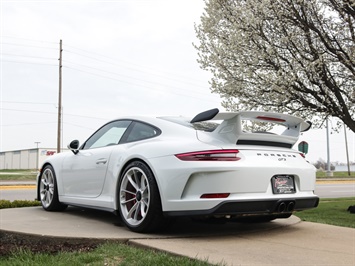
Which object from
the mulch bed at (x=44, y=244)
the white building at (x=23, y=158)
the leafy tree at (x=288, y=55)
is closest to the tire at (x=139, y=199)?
the mulch bed at (x=44, y=244)

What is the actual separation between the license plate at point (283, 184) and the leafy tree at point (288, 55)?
4.73 m

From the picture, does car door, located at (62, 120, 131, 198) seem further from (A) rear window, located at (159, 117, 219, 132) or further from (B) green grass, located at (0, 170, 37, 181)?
(B) green grass, located at (0, 170, 37, 181)

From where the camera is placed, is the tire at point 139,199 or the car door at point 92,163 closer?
the tire at point 139,199

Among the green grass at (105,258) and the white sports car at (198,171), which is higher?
the white sports car at (198,171)

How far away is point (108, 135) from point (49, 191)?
4.98 ft

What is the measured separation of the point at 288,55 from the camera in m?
9.24

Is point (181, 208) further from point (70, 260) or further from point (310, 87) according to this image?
point (310, 87)

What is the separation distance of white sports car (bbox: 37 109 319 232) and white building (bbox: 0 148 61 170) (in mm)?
61993

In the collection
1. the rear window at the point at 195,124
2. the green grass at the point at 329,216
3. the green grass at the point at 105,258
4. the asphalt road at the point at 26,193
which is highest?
the rear window at the point at 195,124

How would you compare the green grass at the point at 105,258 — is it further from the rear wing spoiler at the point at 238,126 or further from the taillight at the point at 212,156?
the rear wing spoiler at the point at 238,126

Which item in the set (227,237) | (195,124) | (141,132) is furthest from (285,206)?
(141,132)

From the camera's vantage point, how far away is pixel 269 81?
29.9ft

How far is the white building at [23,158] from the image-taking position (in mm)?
66869

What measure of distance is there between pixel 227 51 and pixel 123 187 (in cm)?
603
